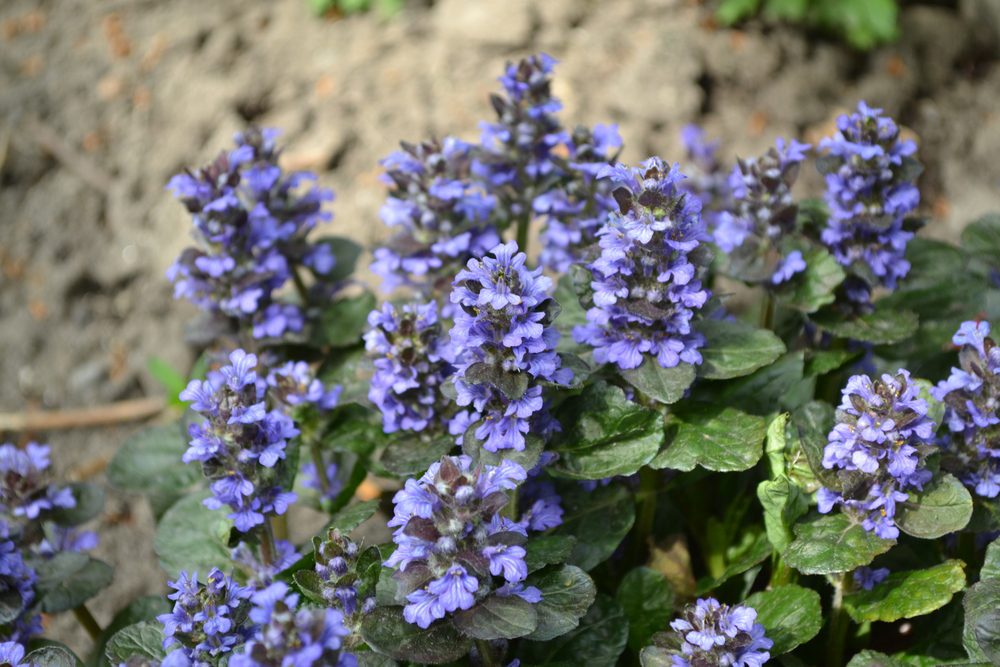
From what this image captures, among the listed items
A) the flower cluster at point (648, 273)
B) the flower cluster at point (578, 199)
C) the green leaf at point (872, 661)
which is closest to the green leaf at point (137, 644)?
the flower cluster at point (648, 273)

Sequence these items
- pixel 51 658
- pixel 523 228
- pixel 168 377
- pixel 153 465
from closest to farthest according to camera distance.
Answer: pixel 51 658 < pixel 153 465 < pixel 523 228 < pixel 168 377

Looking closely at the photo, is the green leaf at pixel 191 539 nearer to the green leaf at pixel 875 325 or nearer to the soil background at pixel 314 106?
the soil background at pixel 314 106

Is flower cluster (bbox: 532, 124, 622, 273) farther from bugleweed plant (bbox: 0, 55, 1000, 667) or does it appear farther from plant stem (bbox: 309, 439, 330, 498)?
plant stem (bbox: 309, 439, 330, 498)

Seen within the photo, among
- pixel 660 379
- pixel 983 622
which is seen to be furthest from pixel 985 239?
pixel 983 622

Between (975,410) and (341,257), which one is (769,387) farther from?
(341,257)

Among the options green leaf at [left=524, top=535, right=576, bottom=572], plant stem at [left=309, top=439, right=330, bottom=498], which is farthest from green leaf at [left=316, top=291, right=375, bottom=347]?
green leaf at [left=524, top=535, right=576, bottom=572]
